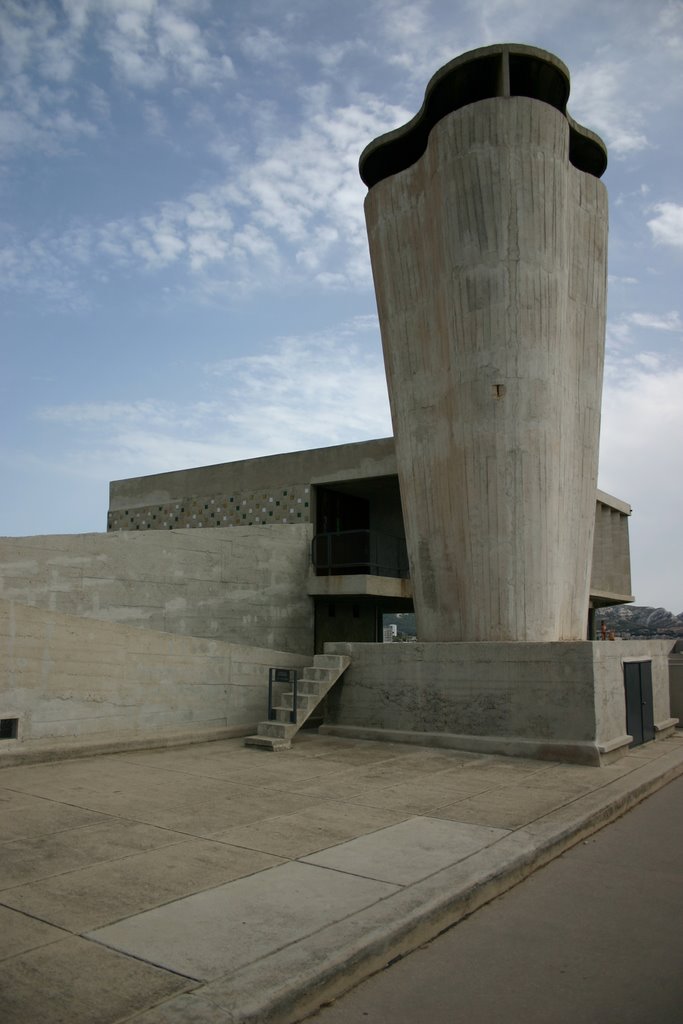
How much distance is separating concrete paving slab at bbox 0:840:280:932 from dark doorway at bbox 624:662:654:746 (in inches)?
292

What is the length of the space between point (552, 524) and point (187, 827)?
7272 mm

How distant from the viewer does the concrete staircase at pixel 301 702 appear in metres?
11.2

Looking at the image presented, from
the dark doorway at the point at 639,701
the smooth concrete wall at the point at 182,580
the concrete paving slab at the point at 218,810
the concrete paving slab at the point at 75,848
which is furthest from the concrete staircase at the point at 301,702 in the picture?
the concrete paving slab at the point at 75,848

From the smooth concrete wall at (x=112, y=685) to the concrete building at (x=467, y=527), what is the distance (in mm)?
28

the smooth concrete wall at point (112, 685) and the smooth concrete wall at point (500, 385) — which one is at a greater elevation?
the smooth concrete wall at point (500, 385)

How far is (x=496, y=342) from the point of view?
1183cm

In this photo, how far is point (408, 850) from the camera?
18.8 ft

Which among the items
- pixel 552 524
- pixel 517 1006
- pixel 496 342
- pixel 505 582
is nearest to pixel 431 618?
pixel 505 582

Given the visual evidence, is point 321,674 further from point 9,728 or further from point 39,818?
point 39,818

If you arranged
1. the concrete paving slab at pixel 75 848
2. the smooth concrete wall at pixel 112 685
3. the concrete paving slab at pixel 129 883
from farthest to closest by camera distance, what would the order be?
the smooth concrete wall at pixel 112 685
the concrete paving slab at pixel 75 848
the concrete paving slab at pixel 129 883

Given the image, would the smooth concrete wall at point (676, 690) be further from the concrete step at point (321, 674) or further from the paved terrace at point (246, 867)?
the concrete step at point (321, 674)

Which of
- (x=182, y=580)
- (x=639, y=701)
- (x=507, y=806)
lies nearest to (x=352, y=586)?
(x=182, y=580)

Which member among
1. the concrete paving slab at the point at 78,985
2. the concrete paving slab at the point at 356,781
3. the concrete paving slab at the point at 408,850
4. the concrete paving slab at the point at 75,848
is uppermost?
the concrete paving slab at the point at 78,985

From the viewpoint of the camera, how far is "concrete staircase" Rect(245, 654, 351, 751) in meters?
11.2
